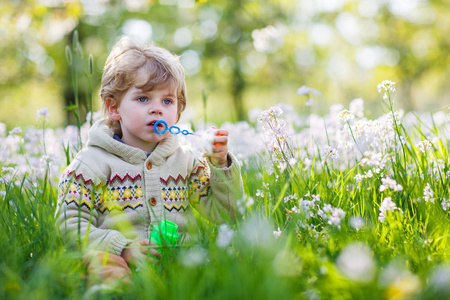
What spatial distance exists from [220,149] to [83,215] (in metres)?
0.93

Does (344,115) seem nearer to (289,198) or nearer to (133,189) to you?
(289,198)

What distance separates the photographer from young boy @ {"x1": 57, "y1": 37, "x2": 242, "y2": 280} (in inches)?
103

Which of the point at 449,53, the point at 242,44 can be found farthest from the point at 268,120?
the point at 449,53

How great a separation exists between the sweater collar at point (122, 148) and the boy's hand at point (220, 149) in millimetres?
339

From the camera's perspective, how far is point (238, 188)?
2824 millimetres

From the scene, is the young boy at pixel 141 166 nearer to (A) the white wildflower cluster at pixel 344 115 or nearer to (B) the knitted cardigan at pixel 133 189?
(B) the knitted cardigan at pixel 133 189

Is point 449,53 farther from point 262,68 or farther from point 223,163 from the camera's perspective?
point 223,163

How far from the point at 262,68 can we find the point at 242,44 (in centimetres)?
419

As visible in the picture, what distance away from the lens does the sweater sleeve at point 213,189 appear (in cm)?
280

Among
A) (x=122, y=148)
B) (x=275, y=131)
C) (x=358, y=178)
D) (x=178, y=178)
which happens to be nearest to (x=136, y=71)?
(x=122, y=148)

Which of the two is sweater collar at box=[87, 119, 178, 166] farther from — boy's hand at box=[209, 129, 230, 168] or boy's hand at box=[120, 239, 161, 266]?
boy's hand at box=[120, 239, 161, 266]

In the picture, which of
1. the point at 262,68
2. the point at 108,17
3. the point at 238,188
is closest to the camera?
the point at 238,188

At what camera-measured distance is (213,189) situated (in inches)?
115

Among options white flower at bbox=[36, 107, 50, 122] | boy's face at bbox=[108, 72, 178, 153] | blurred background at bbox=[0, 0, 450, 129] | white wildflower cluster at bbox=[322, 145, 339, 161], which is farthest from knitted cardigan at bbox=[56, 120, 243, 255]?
blurred background at bbox=[0, 0, 450, 129]
